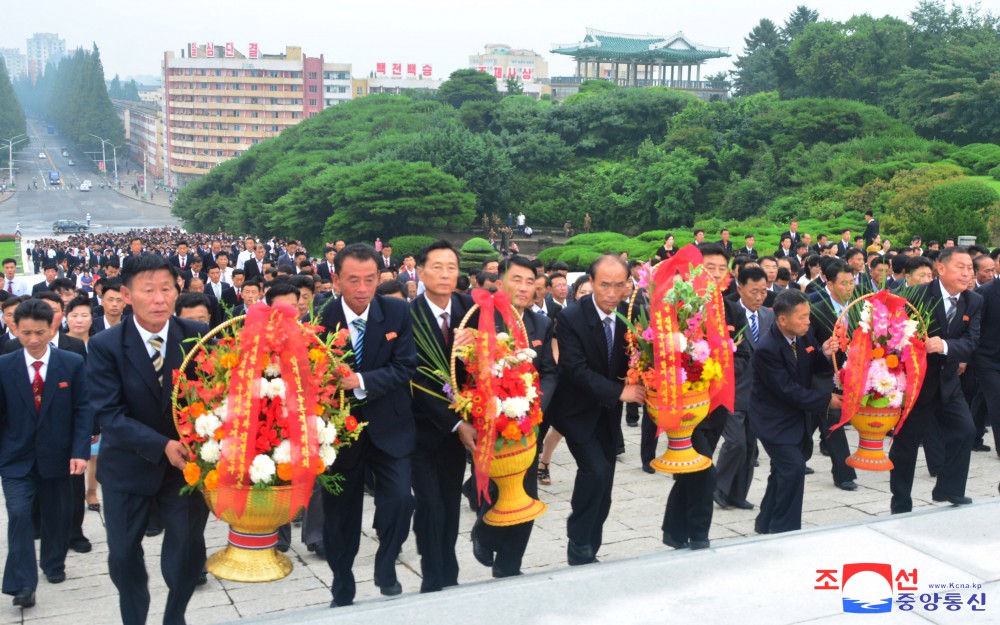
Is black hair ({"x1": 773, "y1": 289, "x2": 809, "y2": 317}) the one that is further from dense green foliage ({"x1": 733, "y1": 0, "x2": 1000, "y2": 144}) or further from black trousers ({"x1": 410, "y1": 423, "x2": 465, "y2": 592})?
dense green foliage ({"x1": 733, "y1": 0, "x2": 1000, "y2": 144})

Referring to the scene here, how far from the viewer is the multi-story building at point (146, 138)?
117 m

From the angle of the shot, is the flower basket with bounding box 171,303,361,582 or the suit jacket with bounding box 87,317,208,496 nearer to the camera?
the flower basket with bounding box 171,303,361,582

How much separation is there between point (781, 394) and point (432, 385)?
2.04 m

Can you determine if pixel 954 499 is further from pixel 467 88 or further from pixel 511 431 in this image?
pixel 467 88

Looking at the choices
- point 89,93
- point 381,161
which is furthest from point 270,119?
point 381,161

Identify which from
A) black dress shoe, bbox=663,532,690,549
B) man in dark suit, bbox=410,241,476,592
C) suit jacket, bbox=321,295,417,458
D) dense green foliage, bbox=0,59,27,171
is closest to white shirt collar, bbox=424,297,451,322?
man in dark suit, bbox=410,241,476,592

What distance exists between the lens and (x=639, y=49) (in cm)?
7344

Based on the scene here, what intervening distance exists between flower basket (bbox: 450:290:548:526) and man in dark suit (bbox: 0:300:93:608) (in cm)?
230

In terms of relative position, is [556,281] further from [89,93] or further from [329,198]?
[89,93]

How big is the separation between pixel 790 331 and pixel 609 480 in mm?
1398

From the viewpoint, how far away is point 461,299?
5.19m

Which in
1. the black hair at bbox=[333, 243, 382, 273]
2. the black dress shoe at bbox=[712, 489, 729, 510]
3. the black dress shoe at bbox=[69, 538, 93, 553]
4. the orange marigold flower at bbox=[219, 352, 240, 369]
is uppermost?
the black hair at bbox=[333, 243, 382, 273]

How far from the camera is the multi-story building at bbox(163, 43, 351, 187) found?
104812 millimetres

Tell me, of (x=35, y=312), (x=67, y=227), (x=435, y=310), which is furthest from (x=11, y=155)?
(x=435, y=310)
